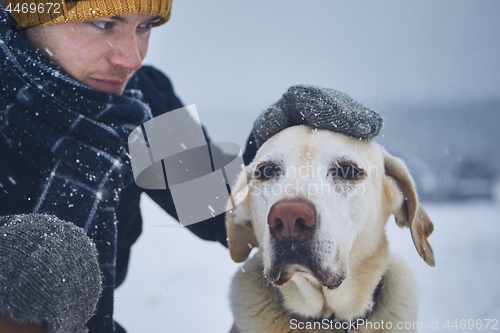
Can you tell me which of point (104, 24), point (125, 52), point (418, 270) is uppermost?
point (104, 24)

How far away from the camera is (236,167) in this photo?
2604 millimetres

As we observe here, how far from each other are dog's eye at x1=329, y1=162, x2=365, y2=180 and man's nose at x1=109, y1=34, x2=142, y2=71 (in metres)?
1.22

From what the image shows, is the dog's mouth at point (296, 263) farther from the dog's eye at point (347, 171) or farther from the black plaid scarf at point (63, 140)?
the black plaid scarf at point (63, 140)

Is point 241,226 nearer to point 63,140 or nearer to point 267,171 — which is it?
point 267,171

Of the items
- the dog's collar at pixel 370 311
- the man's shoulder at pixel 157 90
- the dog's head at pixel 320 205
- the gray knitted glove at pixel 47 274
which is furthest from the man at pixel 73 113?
the dog's collar at pixel 370 311

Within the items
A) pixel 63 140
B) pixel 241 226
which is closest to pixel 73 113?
pixel 63 140

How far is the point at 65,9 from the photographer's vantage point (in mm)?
2131

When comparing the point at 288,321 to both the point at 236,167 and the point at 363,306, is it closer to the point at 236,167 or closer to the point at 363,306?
the point at 363,306

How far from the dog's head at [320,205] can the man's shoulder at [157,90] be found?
39.0 inches

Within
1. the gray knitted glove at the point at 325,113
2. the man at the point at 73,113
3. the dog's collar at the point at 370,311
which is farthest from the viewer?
the man at the point at 73,113

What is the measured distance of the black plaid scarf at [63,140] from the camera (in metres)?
2.18

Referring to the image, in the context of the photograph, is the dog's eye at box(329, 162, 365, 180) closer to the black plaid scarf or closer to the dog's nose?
the dog's nose

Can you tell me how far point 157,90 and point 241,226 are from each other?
1261 mm

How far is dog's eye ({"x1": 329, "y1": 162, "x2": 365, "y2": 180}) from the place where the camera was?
74.3 inches
